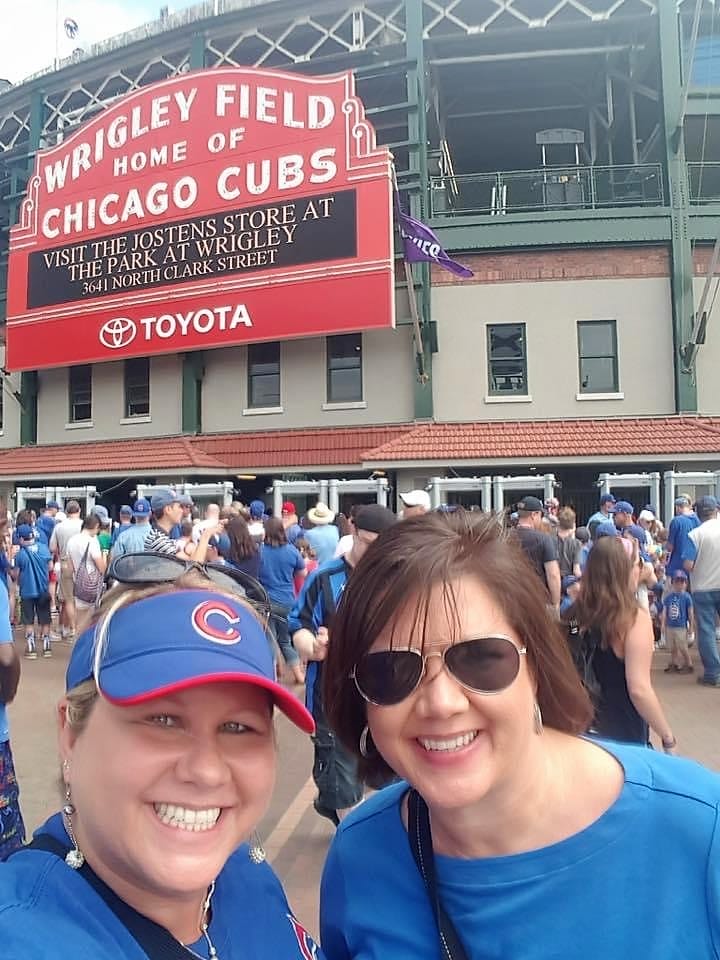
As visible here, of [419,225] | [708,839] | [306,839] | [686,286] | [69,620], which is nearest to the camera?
[708,839]

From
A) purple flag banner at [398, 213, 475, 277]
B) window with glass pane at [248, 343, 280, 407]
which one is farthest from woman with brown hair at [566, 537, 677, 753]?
window with glass pane at [248, 343, 280, 407]

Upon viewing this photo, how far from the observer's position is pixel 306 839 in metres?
4.32

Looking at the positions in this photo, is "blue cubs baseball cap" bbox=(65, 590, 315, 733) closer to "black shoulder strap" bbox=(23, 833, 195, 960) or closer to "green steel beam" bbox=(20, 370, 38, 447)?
"black shoulder strap" bbox=(23, 833, 195, 960)

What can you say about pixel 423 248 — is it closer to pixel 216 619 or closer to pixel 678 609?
pixel 678 609

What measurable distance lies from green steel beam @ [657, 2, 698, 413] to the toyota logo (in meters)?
12.6

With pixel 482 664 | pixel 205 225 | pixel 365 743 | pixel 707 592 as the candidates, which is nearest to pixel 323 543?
pixel 707 592

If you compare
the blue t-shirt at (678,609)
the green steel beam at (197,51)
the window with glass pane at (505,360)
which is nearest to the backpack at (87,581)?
the blue t-shirt at (678,609)

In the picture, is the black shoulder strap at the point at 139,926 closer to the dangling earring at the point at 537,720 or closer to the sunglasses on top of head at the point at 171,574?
the sunglasses on top of head at the point at 171,574

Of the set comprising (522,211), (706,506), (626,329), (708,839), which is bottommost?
(708,839)

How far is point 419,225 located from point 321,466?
213 inches

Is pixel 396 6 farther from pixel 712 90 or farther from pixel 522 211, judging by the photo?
pixel 712 90

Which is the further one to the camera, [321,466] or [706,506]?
[321,466]

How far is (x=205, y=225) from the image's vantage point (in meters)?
16.5

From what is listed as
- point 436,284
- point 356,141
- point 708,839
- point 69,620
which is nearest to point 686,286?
point 436,284
